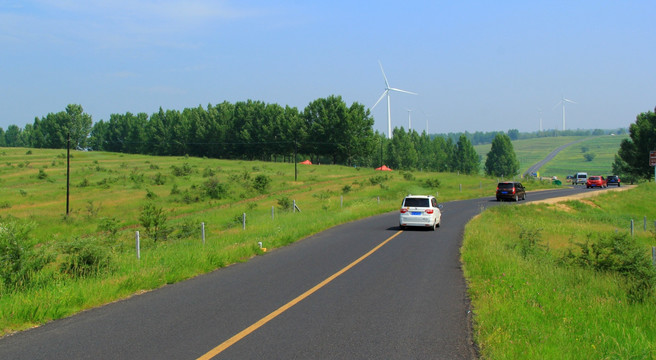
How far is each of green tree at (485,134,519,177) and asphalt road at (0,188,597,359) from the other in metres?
136

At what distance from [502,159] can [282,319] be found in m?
143

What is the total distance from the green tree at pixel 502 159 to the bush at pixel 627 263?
431 feet

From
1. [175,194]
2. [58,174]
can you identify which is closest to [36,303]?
[175,194]

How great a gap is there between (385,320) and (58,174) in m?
77.6

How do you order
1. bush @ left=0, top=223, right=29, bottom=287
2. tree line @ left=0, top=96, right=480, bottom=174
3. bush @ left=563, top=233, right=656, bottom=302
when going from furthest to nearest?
tree line @ left=0, top=96, right=480, bottom=174, bush @ left=563, top=233, right=656, bottom=302, bush @ left=0, top=223, right=29, bottom=287

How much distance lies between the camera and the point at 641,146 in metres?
93.4

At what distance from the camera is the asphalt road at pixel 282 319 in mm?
6562

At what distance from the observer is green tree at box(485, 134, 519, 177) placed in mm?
142000

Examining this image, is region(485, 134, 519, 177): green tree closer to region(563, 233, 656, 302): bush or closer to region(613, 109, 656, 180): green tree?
region(613, 109, 656, 180): green tree

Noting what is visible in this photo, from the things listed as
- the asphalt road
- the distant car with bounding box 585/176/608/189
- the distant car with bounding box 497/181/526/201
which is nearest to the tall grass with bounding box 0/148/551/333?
the asphalt road

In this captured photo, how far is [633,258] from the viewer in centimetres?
1449

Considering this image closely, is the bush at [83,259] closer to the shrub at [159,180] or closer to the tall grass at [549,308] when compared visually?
the tall grass at [549,308]

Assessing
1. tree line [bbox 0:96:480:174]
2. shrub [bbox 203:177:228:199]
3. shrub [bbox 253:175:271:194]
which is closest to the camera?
shrub [bbox 203:177:228:199]

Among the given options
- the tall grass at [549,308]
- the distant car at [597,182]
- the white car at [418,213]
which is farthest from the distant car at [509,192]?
the tall grass at [549,308]
